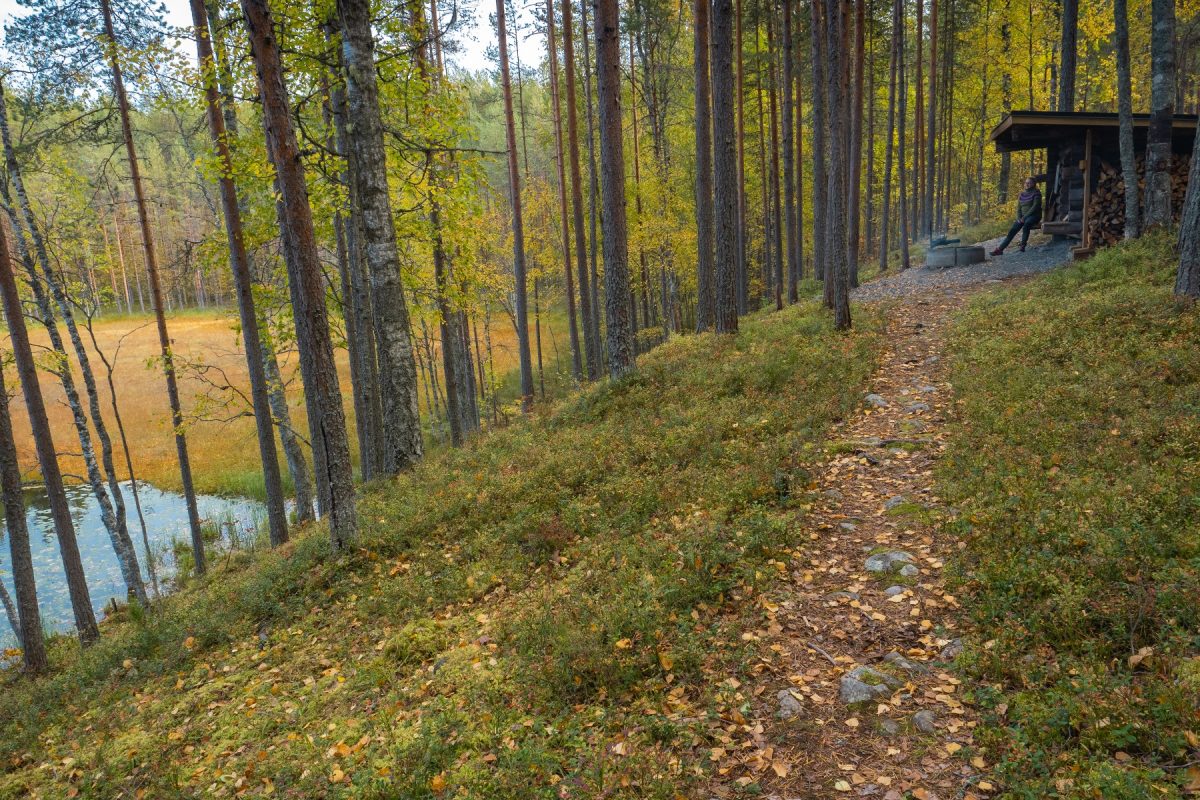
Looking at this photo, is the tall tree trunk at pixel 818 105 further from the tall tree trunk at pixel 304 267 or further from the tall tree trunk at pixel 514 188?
the tall tree trunk at pixel 304 267

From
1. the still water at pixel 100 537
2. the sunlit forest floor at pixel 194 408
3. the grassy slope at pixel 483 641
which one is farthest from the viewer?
the sunlit forest floor at pixel 194 408

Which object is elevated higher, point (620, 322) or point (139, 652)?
point (620, 322)

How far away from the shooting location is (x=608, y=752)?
4312 mm

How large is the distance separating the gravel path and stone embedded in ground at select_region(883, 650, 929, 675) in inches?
616

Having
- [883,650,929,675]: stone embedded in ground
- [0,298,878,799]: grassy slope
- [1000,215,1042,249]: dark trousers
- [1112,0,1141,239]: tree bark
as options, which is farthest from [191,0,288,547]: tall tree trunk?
[1000,215,1042,249]: dark trousers

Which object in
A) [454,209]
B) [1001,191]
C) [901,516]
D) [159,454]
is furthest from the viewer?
[1001,191]

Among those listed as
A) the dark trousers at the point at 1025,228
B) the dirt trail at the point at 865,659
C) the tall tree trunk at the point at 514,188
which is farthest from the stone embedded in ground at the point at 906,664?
the dark trousers at the point at 1025,228

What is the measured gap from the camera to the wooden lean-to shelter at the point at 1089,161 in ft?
52.6

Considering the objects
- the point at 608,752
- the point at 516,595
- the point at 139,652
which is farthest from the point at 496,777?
the point at 139,652

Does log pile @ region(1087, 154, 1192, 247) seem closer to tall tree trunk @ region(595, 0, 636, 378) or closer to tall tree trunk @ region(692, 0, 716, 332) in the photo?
tall tree trunk @ region(692, 0, 716, 332)

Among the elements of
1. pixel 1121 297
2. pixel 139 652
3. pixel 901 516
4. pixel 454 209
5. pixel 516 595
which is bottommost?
pixel 139 652

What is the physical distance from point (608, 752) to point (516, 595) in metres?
2.74

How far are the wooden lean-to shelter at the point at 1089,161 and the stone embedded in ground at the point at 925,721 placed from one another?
1705cm

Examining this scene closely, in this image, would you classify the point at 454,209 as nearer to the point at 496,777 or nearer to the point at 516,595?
the point at 516,595
